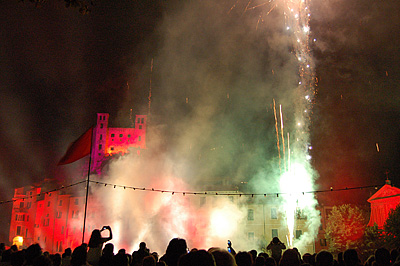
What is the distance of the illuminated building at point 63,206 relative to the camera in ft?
→ 143

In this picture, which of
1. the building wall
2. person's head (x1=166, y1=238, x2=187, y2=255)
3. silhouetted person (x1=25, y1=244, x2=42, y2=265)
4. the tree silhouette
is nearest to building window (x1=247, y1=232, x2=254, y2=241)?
the tree silhouette

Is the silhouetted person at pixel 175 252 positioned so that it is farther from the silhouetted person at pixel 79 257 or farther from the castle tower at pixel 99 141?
the castle tower at pixel 99 141

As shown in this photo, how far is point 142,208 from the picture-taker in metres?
43.6

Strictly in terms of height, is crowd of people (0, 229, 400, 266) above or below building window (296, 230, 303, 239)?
above

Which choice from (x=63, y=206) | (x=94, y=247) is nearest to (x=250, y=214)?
(x=63, y=206)

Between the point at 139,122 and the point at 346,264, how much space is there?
51209mm

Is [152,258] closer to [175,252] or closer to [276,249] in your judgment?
[175,252]

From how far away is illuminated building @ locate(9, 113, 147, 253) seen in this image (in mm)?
43688

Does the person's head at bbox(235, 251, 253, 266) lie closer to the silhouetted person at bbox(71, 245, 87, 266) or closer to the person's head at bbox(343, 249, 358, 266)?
the person's head at bbox(343, 249, 358, 266)

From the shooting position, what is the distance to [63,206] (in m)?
45.9

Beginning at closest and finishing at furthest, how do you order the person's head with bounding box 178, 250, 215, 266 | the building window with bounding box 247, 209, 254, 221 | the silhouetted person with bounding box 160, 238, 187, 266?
the person's head with bounding box 178, 250, 215, 266 < the silhouetted person with bounding box 160, 238, 187, 266 < the building window with bounding box 247, 209, 254, 221

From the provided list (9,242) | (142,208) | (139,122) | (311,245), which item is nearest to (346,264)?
(311,245)

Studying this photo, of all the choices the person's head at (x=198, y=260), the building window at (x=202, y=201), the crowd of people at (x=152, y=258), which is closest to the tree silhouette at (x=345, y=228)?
the building window at (x=202, y=201)

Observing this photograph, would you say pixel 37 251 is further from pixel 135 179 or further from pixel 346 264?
pixel 135 179
